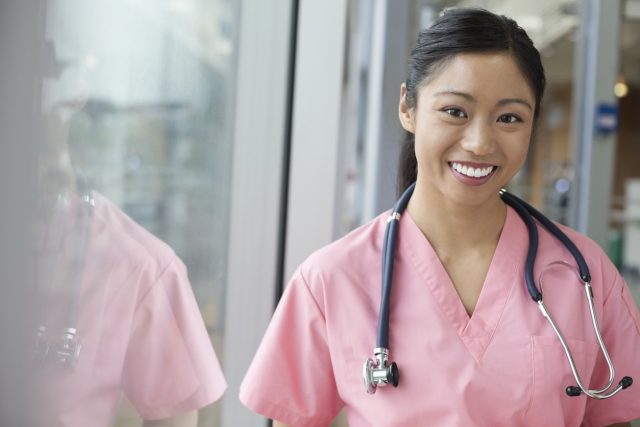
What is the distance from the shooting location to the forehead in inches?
35.9

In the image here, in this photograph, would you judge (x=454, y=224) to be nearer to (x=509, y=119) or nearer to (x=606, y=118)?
(x=509, y=119)

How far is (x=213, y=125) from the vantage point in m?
1.18

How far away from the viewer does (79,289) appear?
75cm

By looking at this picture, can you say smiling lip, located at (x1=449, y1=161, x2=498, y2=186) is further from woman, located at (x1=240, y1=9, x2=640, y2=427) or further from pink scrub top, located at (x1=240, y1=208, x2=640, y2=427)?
pink scrub top, located at (x1=240, y1=208, x2=640, y2=427)

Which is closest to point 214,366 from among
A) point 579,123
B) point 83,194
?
point 83,194

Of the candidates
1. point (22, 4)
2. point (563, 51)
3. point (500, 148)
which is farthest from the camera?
point (563, 51)

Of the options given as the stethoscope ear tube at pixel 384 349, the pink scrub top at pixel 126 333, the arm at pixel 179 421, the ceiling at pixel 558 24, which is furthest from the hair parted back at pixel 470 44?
the ceiling at pixel 558 24

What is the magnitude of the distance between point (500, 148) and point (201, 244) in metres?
0.51

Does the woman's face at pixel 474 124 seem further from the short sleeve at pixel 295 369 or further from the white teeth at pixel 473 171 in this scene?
the short sleeve at pixel 295 369

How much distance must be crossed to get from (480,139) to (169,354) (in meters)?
0.52

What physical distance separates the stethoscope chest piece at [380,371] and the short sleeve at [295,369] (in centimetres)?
11

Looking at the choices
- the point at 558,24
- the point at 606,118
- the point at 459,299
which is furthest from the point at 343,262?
the point at 558,24

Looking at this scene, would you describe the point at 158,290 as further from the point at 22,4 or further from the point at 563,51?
the point at 563,51

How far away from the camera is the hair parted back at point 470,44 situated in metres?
0.93
